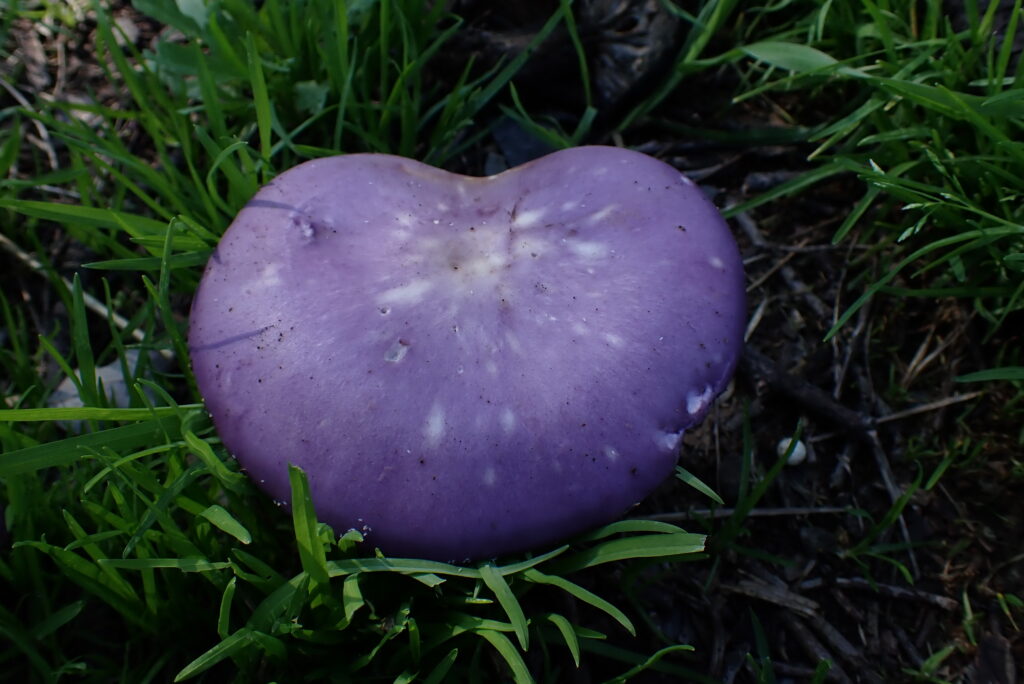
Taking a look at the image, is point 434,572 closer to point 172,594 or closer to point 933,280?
point 172,594

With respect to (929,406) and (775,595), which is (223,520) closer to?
(775,595)

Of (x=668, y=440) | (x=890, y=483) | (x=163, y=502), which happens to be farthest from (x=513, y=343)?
(x=890, y=483)

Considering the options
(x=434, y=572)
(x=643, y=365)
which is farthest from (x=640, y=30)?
(x=434, y=572)

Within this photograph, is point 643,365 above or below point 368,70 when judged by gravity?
below

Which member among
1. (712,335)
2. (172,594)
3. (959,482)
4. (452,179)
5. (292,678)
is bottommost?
(959,482)

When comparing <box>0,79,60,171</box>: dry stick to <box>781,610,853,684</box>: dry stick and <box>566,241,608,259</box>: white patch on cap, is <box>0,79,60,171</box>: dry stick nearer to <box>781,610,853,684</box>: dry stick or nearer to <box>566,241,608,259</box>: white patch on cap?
<box>566,241,608,259</box>: white patch on cap

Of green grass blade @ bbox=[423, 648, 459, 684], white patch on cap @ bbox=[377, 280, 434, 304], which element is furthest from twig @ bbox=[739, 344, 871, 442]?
green grass blade @ bbox=[423, 648, 459, 684]

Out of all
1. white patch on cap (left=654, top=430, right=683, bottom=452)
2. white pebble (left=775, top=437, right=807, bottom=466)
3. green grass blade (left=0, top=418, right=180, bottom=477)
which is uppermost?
green grass blade (left=0, top=418, right=180, bottom=477)
